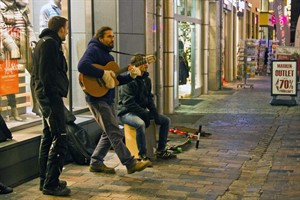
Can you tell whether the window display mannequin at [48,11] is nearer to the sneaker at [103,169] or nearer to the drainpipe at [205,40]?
the sneaker at [103,169]

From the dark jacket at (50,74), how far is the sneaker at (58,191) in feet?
2.48

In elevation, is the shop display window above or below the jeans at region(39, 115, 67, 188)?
above

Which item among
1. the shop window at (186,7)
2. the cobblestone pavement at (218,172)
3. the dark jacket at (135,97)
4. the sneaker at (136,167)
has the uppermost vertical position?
the shop window at (186,7)

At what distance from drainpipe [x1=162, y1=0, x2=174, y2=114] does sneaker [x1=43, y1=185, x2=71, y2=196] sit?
666 cm

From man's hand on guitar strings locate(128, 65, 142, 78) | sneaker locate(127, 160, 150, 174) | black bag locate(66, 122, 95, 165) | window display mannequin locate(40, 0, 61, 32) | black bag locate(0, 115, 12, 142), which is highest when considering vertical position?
window display mannequin locate(40, 0, 61, 32)

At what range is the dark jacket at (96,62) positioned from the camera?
5.81 m

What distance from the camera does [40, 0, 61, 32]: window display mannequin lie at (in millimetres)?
7385

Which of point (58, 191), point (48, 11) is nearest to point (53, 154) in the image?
point (58, 191)

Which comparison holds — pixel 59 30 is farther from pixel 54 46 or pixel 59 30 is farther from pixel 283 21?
pixel 283 21

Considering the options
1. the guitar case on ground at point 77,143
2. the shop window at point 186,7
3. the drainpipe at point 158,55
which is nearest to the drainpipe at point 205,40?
the shop window at point 186,7

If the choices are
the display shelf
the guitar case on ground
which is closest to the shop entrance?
the display shelf

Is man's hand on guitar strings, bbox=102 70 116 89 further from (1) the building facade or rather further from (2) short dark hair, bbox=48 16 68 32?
(1) the building facade

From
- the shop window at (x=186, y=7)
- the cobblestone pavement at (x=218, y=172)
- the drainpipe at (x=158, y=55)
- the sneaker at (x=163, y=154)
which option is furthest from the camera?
the shop window at (x=186, y=7)

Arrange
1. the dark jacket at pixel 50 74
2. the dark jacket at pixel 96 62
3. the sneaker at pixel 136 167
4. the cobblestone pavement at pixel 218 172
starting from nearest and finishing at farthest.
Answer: the dark jacket at pixel 50 74 → the cobblestone pavement at pixel 218 172 → the dark jacket at pixel 96 62 → the sneaker at pixel 136 167
